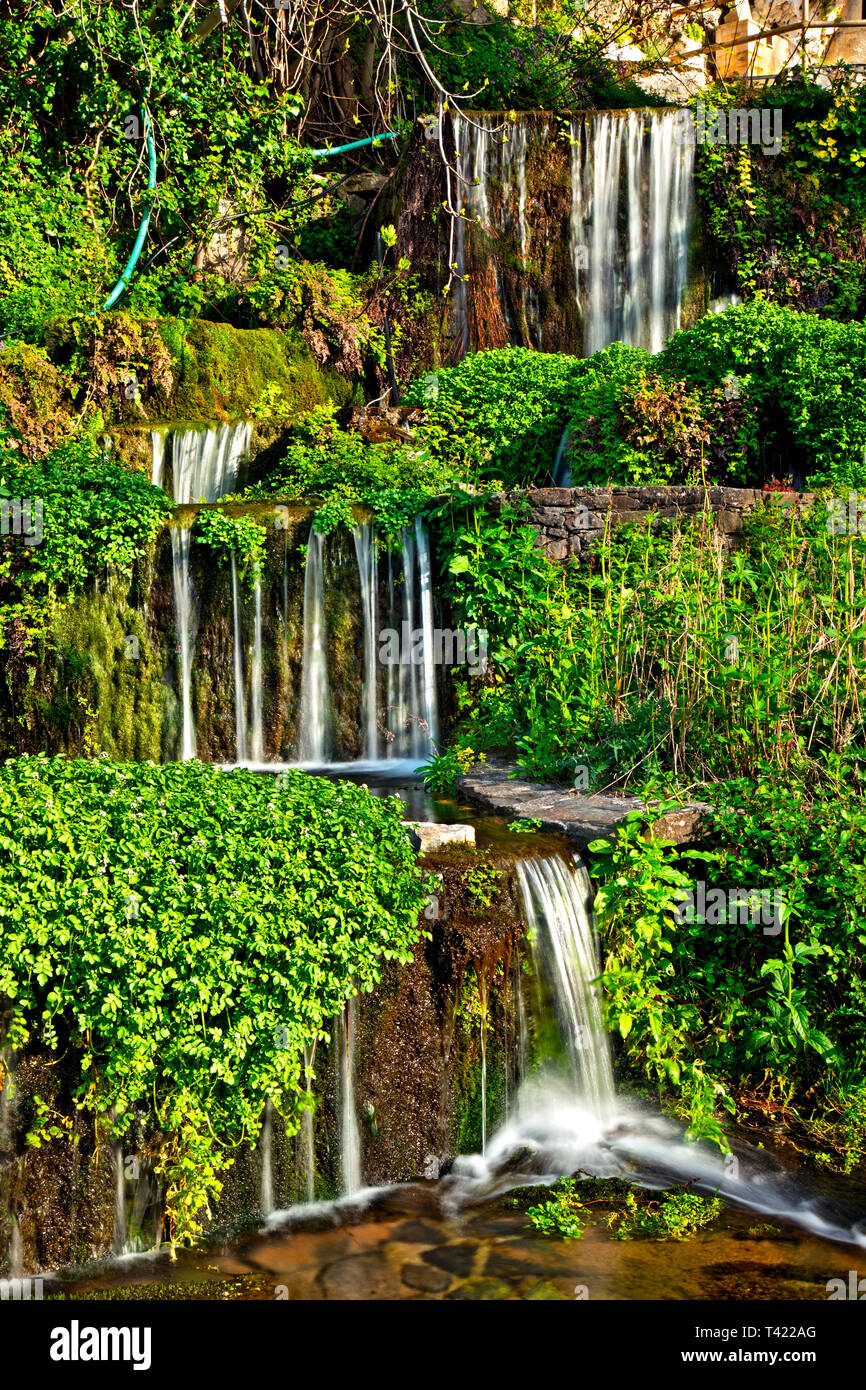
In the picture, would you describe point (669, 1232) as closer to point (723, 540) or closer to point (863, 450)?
point (723, 540)

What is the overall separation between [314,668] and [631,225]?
312 inches

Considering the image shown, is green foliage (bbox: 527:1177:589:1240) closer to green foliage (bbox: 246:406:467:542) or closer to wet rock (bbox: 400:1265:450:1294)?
wet rock (bbox: 400:1265:450:1294)

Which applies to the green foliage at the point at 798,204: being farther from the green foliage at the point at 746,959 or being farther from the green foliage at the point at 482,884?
the green foliage at the point at 482,884

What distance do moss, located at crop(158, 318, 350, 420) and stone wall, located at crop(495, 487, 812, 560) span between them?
4.60 m

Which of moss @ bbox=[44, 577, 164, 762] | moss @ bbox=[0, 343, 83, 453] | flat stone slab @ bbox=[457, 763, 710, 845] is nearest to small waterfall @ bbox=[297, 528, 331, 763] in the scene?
moss @ bbox=[44, 577, 164, 762]

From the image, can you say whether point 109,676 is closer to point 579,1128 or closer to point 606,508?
point 606,508

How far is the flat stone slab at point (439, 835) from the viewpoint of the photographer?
5602 mm

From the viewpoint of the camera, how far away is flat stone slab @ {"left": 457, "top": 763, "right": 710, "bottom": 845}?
5.91 m

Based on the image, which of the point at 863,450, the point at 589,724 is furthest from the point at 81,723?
the point at 863,450

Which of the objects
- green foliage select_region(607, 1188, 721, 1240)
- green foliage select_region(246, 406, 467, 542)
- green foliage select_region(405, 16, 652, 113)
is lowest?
green foliage select_region(607, 1188, 721, 1240)

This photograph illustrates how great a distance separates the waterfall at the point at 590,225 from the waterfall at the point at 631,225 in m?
0.01

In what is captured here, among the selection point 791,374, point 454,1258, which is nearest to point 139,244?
point 791,374

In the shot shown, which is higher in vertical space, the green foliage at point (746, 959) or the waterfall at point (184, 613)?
the waterfall at point (184, 613)

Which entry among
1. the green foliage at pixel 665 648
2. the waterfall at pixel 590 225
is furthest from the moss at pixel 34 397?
the waterfall at pixel 590 225
